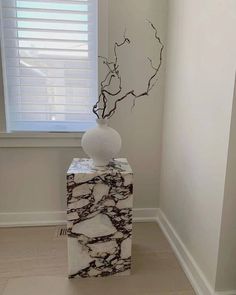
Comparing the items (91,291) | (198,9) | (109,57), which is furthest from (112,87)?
(91,291)

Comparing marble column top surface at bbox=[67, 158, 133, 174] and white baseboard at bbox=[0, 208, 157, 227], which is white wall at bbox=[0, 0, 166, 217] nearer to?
white baseboard at bbox=[0, 208, 157, 227]

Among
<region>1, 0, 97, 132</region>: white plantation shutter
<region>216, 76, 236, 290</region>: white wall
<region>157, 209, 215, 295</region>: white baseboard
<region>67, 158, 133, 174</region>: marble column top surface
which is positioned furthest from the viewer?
<region>1, 0, 97, 132</region>: white plantation shutter

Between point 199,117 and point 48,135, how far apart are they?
1.24 m

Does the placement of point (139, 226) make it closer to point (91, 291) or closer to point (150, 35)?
point (91, 291)

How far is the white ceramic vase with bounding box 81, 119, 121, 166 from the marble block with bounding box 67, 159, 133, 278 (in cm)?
8

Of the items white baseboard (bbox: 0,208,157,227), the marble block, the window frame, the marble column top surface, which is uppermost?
the window frame

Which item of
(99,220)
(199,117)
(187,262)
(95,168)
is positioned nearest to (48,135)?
(95,168)

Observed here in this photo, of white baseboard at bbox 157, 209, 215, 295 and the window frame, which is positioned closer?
white baseboard at bbox 157, 209, 215, 295

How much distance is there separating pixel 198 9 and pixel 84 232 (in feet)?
4.97

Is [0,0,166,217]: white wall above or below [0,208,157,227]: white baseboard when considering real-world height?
above

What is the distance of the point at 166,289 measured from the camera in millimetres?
1664

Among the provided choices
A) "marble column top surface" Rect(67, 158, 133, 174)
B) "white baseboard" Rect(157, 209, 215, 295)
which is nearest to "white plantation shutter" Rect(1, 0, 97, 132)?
"marble column top surface" Rect(67, 158, 133, 174)

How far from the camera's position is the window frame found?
2174 millimetres

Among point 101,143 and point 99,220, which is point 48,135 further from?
point 99,220
